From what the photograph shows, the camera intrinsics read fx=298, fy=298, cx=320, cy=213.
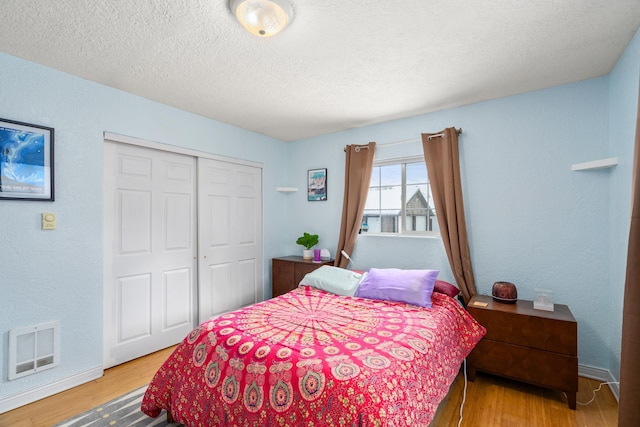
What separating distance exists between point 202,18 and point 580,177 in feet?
10.1

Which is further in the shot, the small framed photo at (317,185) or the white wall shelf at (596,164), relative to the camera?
the small framed photo at (317,185)

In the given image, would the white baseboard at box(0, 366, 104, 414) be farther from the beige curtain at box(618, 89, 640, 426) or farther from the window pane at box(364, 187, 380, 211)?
the beige curtain at box(618, 89, 640, 426)

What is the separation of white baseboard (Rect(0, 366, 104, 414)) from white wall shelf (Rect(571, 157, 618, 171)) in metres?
4.24

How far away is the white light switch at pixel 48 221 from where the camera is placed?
2.26 meters

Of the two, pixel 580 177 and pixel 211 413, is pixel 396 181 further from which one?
pixel 211 413

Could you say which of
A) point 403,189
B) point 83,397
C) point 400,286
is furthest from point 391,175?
point 83,397

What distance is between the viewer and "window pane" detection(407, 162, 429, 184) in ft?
10.9

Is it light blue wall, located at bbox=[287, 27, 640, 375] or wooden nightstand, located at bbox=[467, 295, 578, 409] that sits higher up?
light blue wall, located at bbox=[287, 27, 640, 375]

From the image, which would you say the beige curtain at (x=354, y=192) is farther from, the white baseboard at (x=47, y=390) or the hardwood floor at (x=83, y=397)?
the white baseboard at (x=47, y=390)

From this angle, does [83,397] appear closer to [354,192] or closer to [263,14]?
[263,14]

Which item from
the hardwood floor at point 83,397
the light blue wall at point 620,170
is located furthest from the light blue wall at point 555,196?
the hardwood floor at point 83,397

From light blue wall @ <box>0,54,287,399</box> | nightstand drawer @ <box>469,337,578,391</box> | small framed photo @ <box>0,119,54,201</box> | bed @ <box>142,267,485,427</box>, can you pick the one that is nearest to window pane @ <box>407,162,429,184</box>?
bed @ <box>142,267,485,427</box>

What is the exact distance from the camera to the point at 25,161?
7.15 feet

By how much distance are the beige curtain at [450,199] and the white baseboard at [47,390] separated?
3.34 meters
